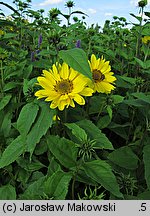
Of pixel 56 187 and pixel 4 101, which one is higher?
pixel 4 101

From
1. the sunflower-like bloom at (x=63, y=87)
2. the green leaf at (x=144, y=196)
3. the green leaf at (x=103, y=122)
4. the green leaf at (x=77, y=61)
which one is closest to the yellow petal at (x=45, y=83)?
the sunflower-like bloom at (x=63, y=87)

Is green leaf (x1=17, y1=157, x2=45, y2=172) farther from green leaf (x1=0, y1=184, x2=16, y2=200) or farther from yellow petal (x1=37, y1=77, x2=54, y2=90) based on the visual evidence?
yellow petal (x1=37, y1=77, x2=54, y2=90)

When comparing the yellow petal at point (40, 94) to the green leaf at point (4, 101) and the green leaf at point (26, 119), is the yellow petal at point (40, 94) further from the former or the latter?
the green leaf at point (4, 101)

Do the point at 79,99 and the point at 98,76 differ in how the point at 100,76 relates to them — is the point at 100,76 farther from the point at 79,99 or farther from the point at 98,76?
the point at 79,99

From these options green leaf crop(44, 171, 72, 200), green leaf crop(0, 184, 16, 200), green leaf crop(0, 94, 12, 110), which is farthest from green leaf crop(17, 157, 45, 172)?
green leaf crop(44, 171, 72, 200)

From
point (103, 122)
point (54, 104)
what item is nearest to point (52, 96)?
point (54, 104)

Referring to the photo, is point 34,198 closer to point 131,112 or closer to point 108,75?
point 108,75
